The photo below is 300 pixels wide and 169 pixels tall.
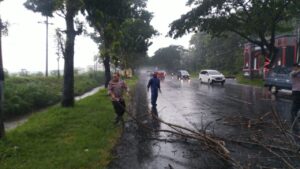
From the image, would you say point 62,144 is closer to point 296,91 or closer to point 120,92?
point 120,92

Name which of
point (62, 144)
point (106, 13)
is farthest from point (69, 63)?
point (62, 144)

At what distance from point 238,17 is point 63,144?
1174 inches

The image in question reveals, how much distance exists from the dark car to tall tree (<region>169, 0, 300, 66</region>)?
27.3ft

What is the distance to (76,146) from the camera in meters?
8.85

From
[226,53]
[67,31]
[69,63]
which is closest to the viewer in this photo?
[67,31]

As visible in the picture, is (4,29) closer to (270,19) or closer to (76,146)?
(76,146)

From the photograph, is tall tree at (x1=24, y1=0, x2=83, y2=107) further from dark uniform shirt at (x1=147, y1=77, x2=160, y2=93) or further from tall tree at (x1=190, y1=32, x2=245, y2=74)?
tall tree at (x1=190, y1=32, x2=245, y2=74)

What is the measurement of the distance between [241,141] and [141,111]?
810 cm

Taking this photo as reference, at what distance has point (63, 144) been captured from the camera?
9.09 meters

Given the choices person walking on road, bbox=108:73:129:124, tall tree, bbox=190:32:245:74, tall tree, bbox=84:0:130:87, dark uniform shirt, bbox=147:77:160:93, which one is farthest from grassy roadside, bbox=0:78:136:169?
tall tree, bbox=190:32:245:74

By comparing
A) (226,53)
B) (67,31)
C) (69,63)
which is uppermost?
(226,53)

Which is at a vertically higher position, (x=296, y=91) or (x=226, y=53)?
(x=226, y=53)

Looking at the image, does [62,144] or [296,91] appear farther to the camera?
[296,91]

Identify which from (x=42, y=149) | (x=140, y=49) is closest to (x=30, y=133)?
(x=42, y=149)
